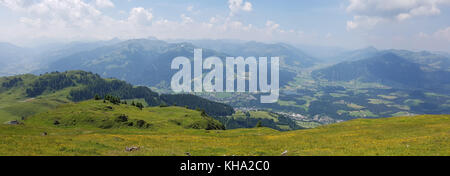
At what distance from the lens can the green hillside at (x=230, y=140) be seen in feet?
94.8

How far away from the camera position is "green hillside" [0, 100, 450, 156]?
2889cm

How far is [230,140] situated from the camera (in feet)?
159
